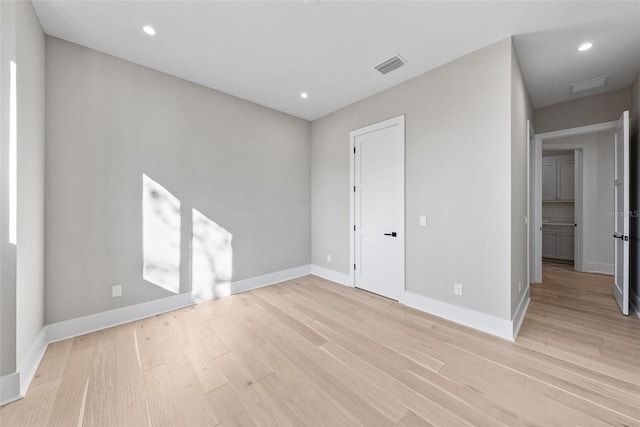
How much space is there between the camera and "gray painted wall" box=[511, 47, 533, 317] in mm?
2342

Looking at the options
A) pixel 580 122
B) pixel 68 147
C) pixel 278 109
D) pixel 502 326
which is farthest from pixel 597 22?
pixel 68 147

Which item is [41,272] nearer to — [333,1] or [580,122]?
[333,1]

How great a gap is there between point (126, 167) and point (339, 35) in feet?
8.40

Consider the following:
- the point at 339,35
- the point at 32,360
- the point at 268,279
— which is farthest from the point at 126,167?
the point at 339,35

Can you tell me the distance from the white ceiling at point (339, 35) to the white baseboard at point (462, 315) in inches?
106

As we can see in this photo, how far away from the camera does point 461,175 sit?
8.48 feet

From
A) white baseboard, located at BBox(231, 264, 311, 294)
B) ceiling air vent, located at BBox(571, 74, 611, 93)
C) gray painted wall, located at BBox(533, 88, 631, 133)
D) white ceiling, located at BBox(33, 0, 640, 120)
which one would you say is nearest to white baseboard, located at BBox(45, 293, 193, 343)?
white baseboard, located at BBox(231, 264, 311, 294)

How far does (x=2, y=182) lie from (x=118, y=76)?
1.62 metres

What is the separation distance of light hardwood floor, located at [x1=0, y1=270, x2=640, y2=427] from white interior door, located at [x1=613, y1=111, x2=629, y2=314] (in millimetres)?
347

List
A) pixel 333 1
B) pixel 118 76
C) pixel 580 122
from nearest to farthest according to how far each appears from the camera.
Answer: pixel 333 1 < pixel 118 76 < pixel 580 122

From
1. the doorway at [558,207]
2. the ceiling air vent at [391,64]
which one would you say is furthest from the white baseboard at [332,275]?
the doorway at [558,207]

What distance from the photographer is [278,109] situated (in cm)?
394

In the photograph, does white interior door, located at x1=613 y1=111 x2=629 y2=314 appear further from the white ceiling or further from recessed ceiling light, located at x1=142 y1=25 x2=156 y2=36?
recessed ceiling light, located at x1=142 y1=25 x2=156 y2=36

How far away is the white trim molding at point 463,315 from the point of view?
7.48 feet
